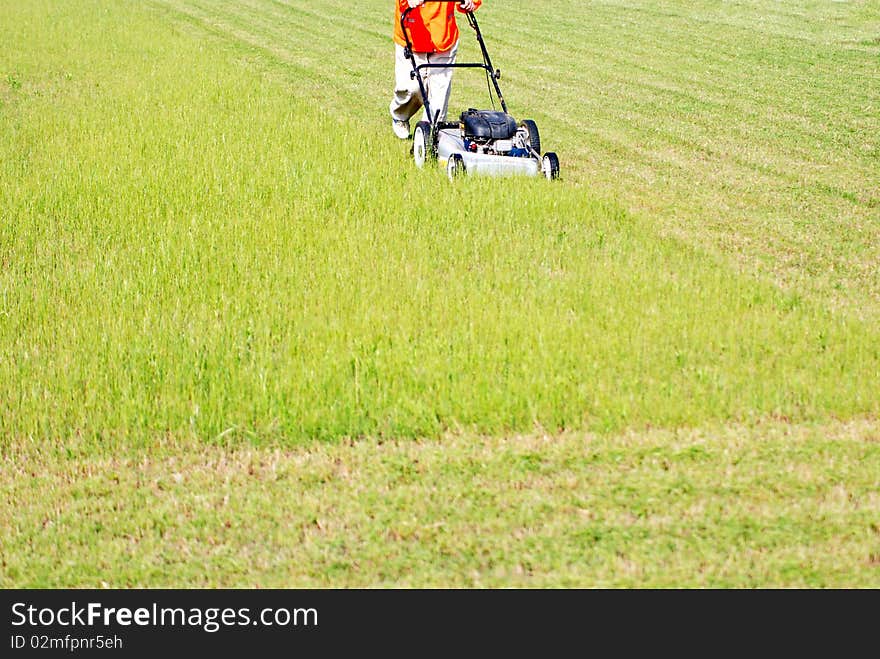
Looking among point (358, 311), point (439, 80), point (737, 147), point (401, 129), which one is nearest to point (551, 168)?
point (439, 80)

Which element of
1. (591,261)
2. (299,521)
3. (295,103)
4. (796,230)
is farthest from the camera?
(295,103)

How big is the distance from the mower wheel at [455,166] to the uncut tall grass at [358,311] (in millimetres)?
101

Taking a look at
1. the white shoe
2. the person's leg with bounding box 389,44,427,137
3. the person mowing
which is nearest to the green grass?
the white shoe

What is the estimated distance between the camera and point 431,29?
31.8 feet

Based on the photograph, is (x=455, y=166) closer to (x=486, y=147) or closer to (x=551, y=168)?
(x=486, y=147)

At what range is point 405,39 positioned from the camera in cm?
947

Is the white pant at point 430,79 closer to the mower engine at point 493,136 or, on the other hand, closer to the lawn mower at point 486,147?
the lawn mower at point 486,147

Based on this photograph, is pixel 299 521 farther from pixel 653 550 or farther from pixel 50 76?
pixel 50 76

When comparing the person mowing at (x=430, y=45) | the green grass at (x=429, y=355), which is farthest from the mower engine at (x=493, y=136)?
the person mowing at (x=430, y=45)

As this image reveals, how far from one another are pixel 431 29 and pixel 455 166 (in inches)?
67.0

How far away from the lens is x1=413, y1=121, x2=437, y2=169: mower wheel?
29.7 feet

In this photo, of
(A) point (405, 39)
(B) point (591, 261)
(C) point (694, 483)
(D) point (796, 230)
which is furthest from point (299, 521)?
(A) point (405, 39)

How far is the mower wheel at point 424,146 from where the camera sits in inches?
356

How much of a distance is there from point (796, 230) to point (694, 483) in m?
3.94
